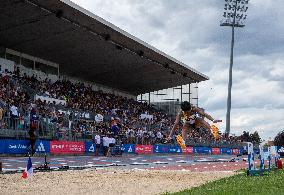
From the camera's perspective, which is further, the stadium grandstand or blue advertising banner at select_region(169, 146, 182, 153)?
blue advertising banner at select_region(169, 146, 182, 153)

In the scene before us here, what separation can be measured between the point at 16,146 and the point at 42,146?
192cm

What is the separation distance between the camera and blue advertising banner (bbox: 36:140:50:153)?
29.3m

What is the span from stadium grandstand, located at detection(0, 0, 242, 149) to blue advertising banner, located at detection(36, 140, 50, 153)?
55cm

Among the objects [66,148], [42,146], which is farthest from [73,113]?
[42,146]

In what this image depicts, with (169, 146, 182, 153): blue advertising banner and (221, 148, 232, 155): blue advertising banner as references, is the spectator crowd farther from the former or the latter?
(221, 148, 232, 155): blue advertising banner

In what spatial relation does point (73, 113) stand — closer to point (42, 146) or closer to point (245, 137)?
point (42, 146)

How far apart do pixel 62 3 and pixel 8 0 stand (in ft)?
12.9

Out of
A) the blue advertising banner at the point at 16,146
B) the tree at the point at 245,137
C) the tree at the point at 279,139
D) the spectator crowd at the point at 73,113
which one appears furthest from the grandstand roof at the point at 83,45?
the tree at the point at 279,139

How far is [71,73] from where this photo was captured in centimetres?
5119

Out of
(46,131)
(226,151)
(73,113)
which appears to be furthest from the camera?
(226,151)

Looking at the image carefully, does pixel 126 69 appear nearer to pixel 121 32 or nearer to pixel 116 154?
pixel 121 32

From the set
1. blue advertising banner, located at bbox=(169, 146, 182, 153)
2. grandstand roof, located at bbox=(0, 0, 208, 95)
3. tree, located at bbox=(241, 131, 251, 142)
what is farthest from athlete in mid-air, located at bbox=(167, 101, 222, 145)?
tree, located at bbox=(241, 131, 251, 142)

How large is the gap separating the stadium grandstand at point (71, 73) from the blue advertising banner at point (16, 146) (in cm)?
42

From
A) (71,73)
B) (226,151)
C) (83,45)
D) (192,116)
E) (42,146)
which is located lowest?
(226,151)
